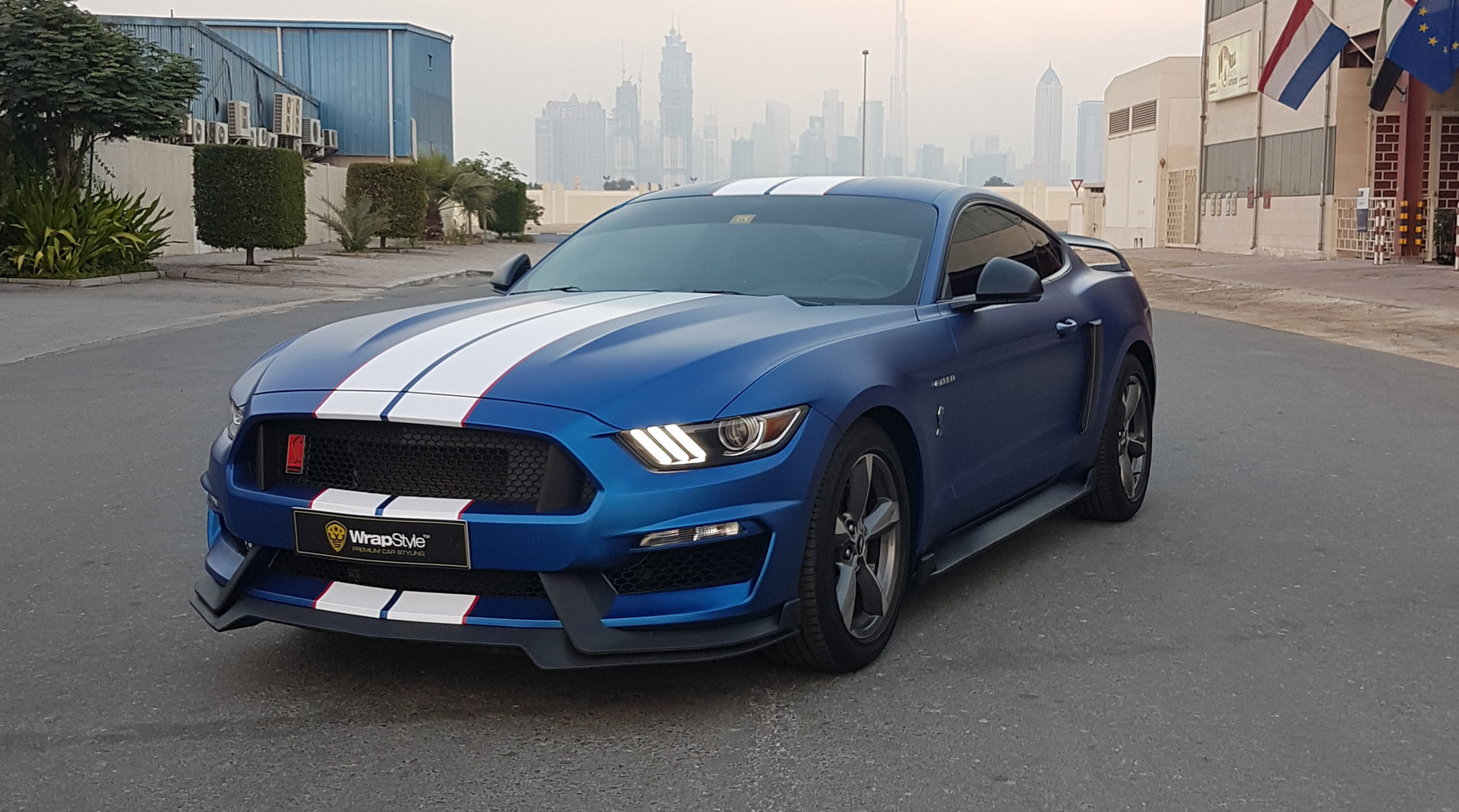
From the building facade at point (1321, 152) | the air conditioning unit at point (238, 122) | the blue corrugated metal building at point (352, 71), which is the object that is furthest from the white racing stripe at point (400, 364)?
the blue corrugated metal building at point (352, 71)

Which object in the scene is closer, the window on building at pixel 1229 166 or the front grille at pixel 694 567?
the front grille at pixel 694 567

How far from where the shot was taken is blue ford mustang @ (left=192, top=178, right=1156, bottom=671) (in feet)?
12.5

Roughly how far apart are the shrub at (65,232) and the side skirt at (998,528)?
60.9 ft

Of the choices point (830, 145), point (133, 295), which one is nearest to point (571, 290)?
point (133, 295)

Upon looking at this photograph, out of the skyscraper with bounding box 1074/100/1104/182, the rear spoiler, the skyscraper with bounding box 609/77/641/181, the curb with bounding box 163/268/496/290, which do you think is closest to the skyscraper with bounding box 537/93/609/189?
the skyscraper with bounding box 609/77/641/181

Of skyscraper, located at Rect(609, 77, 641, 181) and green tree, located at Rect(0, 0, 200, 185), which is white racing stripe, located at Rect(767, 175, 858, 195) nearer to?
green tree, located at Rect(0, 0, 200, 185)

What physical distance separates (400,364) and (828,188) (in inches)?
82.9

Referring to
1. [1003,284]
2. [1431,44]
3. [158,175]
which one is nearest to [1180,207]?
[1431,44]

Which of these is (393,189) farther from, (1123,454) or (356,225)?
(1123,454)

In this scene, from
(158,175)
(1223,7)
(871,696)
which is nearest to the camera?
(871,696)

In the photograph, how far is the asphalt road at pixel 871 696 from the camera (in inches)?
139

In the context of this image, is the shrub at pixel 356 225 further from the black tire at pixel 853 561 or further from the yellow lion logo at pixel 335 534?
the yellow lion logo at pixel 335 534

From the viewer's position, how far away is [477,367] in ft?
13.4

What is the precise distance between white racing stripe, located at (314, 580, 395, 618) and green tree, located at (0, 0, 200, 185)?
1981cm
